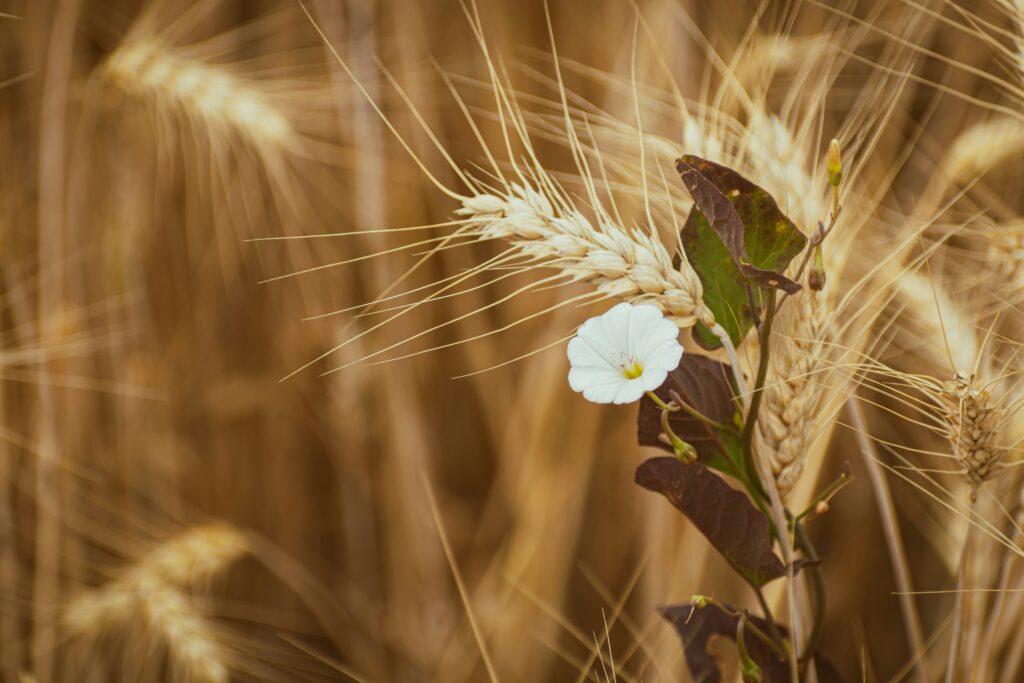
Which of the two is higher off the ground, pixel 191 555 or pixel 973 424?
pixel 973 424

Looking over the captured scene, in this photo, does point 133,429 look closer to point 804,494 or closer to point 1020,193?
point 804,494

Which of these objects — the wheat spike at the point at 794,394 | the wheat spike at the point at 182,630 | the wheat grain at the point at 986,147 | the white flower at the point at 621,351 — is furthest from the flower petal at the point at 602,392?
the wheat spike at the point at 182,630

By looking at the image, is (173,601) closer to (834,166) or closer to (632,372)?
(632,372)

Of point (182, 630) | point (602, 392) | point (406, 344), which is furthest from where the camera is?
point (406, 344)

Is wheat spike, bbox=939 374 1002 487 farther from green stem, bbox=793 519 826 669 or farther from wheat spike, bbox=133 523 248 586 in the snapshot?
wheat spike, bbox=133 523 248 586

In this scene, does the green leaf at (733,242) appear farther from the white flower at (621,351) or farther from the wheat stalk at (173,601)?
the wheat stalk at (173,601)

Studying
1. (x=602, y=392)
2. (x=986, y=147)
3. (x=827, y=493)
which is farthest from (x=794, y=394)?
(x=986, y=147)
